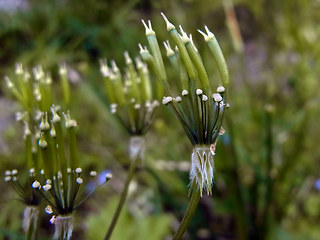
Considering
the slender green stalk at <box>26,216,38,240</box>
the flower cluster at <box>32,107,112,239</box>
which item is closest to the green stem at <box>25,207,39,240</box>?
the slender green stalk at <box>26,216,38,240</box>

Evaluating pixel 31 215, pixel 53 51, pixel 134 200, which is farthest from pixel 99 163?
pixel 31 215

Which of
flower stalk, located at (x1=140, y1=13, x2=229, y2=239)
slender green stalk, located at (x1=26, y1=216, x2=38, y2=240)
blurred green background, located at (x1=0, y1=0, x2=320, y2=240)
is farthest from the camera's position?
blurred green background, located at (x1=0, y1=0, x2=320, y2=240)

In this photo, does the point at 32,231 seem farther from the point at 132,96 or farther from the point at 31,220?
the point at 132,96

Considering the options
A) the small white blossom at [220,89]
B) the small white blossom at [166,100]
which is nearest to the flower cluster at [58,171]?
the small white blossom at [166,100]

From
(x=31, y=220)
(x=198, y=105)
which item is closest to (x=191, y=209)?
(x=198, y=105)

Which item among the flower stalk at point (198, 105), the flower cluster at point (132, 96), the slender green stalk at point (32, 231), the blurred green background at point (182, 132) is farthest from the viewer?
the blurred green background at point (182, 132)

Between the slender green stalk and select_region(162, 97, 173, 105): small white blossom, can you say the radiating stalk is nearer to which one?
the slender green stalk

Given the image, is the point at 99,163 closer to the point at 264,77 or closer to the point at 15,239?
the point at 15,239

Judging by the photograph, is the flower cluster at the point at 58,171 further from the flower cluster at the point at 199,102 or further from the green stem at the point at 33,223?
the flower cluster at the point at 199,102
